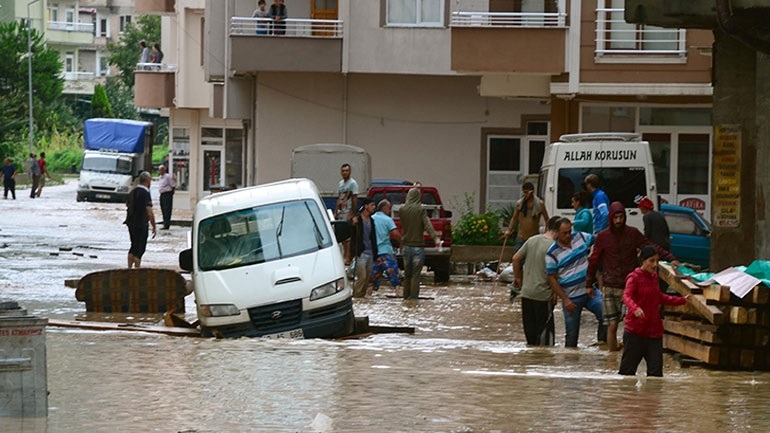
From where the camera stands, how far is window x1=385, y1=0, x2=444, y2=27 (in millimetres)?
38000

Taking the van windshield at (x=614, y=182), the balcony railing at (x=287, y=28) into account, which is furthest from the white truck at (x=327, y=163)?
the van windshield at (x=614, y=182)

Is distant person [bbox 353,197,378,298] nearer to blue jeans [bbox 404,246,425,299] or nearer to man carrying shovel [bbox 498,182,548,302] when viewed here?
blue jeans [bbox 404,246,425,299]

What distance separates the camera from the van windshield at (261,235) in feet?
58.9

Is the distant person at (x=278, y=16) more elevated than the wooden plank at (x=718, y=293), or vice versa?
the distant person at (x=278, y=16)

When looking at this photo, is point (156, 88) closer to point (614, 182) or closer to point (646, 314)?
point (614, 182)

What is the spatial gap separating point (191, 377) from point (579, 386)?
3300 mm

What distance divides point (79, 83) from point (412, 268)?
4015 inches

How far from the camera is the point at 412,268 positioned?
76.7 feet

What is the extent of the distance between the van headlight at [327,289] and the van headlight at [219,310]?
2.74ft

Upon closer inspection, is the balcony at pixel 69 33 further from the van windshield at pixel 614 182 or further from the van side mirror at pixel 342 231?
the van side mirror at pixel 342 231

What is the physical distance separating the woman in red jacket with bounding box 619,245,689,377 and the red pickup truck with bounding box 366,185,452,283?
13.0 meters

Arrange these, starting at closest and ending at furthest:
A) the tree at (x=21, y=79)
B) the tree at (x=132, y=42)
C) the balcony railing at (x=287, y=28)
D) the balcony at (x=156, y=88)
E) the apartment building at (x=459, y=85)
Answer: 1. the apartment building at (x=459, y=85)
2. the balcony railing at (x=287, y=28)
3. the balcony at (x=156, y=88)
4. the tree at (x=21, y=79)
5. the tree at (x=132, y=42)

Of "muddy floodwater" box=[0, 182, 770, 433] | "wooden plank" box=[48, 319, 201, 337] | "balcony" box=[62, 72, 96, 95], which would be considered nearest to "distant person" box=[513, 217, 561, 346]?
"muddy floodwater" box=[0, 182, 770, 433]

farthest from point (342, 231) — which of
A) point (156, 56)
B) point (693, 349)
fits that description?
point (156, 56)
